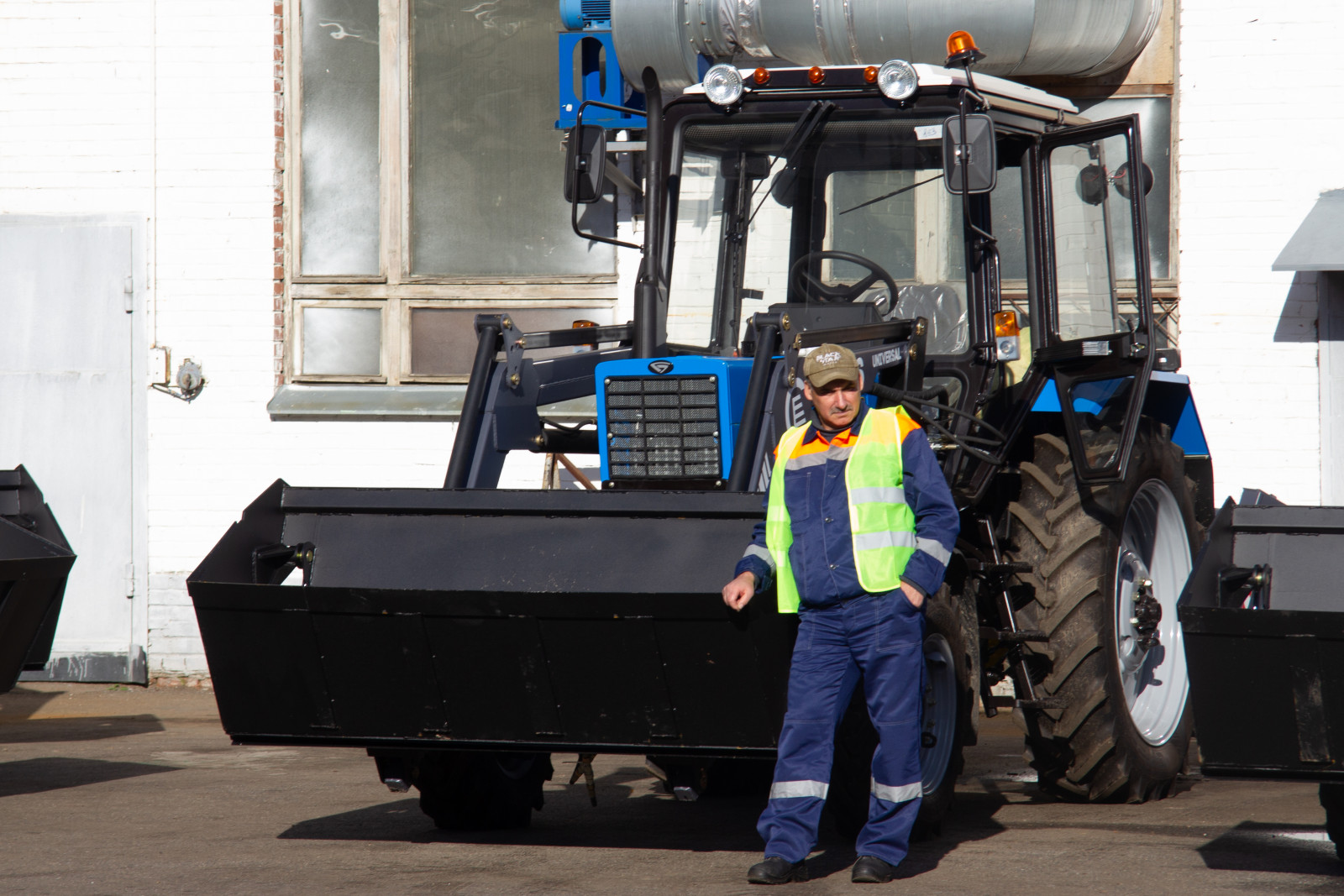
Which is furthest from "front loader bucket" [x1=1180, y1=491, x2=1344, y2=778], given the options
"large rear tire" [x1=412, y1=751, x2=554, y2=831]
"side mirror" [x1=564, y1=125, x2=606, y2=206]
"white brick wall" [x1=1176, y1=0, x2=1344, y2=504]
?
"white brick wall" [x1=1176, y1=0, x2=1344, y2=504]

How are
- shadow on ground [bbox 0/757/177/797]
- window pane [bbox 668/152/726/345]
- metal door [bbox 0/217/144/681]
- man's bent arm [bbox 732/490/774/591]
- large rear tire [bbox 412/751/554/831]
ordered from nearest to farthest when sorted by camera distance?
man's bent arm [bbox 732/490/774/591], large rear tire [bbox 412/751/554/831], window pane [bbox 668/152/726/345], shadow on ground [bbox 0/757/177/797], metal door [bbox 0/217/144/681]

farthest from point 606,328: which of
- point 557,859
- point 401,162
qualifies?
point 401,162

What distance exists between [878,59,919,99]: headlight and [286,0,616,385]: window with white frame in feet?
17.4

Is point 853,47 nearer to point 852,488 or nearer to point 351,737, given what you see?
point 852,488

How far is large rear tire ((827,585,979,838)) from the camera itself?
18.6 feet

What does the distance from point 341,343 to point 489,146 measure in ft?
5.62

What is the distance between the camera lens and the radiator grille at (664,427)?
19.9 ft

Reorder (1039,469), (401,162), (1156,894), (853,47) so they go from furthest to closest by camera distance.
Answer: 1. (401,162)
2. (853,47)
3. (1039,469)
4. (1156,894)

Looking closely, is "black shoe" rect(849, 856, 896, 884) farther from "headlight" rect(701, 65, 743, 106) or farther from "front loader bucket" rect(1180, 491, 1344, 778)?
"headlight" rect(701, 65, 743, 106)

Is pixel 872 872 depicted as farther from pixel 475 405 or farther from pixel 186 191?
pixel 186 191

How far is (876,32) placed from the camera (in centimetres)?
958

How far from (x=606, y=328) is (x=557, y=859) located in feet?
7.87

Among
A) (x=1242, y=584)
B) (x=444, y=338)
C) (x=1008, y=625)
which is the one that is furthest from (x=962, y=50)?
(x=444, y=338)

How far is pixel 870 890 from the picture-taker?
205 inches
